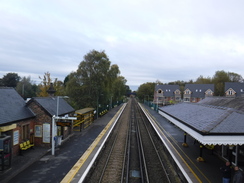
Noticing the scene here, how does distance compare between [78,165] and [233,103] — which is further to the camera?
[233,103]

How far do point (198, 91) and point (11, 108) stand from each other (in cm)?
6565

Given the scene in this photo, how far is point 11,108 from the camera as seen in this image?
12.7m

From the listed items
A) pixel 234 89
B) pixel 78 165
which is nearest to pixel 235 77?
pixel 234 89

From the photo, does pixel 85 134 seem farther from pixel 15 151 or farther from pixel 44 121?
pixel 15 151

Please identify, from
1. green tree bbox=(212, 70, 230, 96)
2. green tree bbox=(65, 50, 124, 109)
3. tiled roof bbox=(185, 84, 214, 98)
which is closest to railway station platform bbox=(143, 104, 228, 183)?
green tree bbox=(65, 50, 124, 109)

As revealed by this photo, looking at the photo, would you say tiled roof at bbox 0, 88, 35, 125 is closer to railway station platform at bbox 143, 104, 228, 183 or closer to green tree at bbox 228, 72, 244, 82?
railway station platform at bbox 143, 104, 228, 183

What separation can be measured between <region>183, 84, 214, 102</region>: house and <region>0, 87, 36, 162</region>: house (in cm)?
6237

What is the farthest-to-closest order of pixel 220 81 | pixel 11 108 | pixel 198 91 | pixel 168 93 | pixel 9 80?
pixel 220 81
pixel 168 93
pixel 9 80
pixel 198 91
pixel 11 108

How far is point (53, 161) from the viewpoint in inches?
456

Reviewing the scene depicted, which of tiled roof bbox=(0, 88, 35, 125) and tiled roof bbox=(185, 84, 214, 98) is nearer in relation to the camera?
tiled roof bbox=(0, 88, 35, 125)

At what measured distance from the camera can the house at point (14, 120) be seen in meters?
10.9

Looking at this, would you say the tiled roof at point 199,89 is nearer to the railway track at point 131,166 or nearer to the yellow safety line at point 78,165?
the railway track at point 131,166

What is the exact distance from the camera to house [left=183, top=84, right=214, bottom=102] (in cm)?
6670

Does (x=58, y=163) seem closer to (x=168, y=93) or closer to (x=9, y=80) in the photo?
(x=168, y=93)
